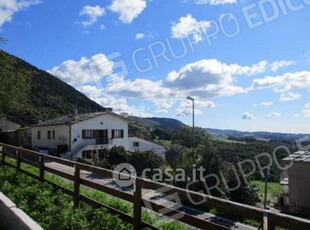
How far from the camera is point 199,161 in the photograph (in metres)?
31.4

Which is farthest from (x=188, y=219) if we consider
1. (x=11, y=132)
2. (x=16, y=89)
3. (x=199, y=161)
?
(x=11, y=132)

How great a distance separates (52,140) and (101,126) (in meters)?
7.41

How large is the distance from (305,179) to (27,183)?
1709 cm

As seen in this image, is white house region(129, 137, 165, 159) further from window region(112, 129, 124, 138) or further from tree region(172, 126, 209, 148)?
tree region(172, 126, 209, 148)

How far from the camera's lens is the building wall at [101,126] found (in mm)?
49031

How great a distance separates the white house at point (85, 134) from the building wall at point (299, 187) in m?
31.2

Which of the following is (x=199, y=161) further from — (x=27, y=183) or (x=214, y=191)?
(x=27, y=183)

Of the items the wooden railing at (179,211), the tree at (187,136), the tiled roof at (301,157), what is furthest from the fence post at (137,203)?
the tree at (187,136)

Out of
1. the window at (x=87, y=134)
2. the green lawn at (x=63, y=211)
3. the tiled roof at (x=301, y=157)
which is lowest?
the tiled roof at (x=301, y=157)

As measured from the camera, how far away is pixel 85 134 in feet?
164

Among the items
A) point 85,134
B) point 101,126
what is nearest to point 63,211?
point 85,134

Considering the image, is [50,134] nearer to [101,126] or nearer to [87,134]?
[87,134]

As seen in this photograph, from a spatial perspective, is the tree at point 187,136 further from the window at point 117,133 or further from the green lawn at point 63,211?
the green lawn at point 63,211

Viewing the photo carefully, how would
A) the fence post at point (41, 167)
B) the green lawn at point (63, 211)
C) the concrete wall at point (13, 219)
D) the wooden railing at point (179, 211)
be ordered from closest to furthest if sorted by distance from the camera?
1. the wooden railing at point (179, 211)
2. the concrete wall at point (13, 219)
3. the green lawn at point (63, 211)
4. the fence post at point (41, 167)
